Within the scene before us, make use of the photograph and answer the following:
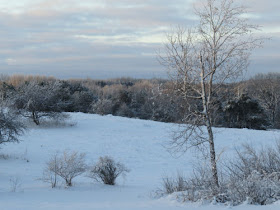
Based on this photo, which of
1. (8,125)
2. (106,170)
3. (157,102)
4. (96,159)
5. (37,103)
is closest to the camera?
(106,170)

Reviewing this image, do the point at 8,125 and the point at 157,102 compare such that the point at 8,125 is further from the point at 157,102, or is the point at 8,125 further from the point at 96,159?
the point at 157,102

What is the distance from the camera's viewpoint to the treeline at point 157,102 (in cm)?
1045

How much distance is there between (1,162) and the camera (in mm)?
14672

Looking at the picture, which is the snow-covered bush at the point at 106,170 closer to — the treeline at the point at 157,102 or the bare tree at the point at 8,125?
the treeline at the point at 157,102

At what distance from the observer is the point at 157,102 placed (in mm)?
42250

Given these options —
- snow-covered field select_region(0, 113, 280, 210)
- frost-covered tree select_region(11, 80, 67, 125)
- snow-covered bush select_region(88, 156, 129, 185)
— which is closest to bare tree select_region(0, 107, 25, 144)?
snow-covered field select_region(0, 113, 280, 210)

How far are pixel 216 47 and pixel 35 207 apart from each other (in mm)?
6099

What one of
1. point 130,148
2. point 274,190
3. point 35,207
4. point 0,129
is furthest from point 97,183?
point 130,148

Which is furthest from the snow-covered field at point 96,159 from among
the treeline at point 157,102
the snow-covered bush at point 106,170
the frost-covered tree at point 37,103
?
the treeline at point 157,102

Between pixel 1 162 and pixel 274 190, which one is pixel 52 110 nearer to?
pixel 1 162

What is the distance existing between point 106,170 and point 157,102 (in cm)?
3077

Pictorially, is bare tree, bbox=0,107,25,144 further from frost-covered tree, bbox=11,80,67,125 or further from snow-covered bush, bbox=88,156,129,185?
frost-covered tree, bbox=11,80,67,125

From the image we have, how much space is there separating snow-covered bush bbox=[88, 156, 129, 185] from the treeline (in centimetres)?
261

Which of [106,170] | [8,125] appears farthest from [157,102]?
[106,170]
